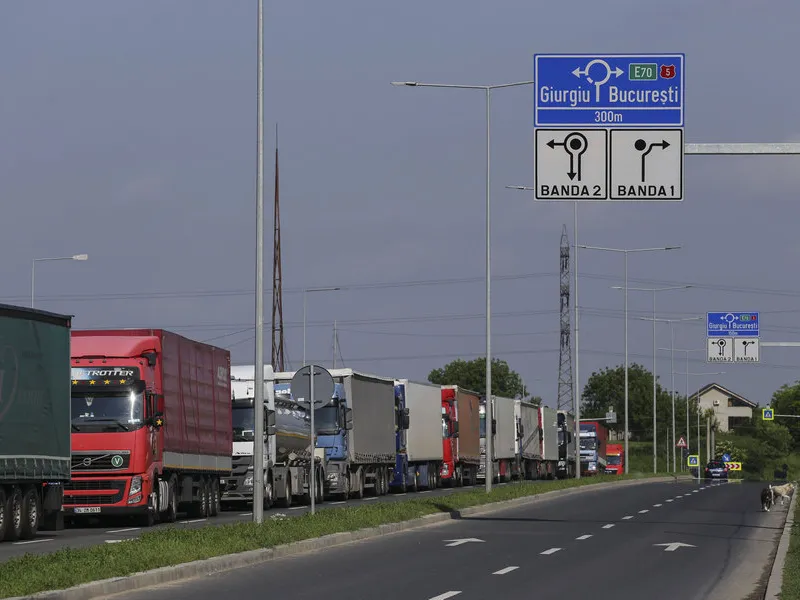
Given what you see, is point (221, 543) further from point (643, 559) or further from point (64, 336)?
point (64, 336)

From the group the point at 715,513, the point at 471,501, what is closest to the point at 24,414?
the point at 471,501

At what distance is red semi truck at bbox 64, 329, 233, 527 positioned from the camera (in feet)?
97.1

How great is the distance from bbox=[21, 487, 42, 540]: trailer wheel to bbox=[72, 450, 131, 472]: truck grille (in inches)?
115

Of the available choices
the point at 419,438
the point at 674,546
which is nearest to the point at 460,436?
the point at 419,438

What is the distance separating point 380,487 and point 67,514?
875 inches

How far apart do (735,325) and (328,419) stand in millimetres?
21989

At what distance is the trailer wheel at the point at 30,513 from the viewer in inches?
1027

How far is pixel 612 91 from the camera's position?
27516 mm

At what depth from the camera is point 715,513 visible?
1508 inches

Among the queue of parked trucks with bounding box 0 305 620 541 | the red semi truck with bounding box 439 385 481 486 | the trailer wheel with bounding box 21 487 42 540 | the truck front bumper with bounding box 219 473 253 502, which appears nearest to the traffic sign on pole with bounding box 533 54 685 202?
the queue of parked trucks with bounding box 0 305 620 541

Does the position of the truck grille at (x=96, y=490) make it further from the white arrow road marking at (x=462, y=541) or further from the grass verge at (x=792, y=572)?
the grass verge at (x=792, y=572)

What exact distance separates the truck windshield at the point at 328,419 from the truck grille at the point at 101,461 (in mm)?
15287

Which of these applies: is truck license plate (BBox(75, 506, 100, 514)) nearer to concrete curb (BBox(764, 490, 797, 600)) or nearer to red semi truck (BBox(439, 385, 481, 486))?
concrete curb (BBox(764, 490, 797, 600))

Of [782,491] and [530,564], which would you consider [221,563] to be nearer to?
[530,564]
